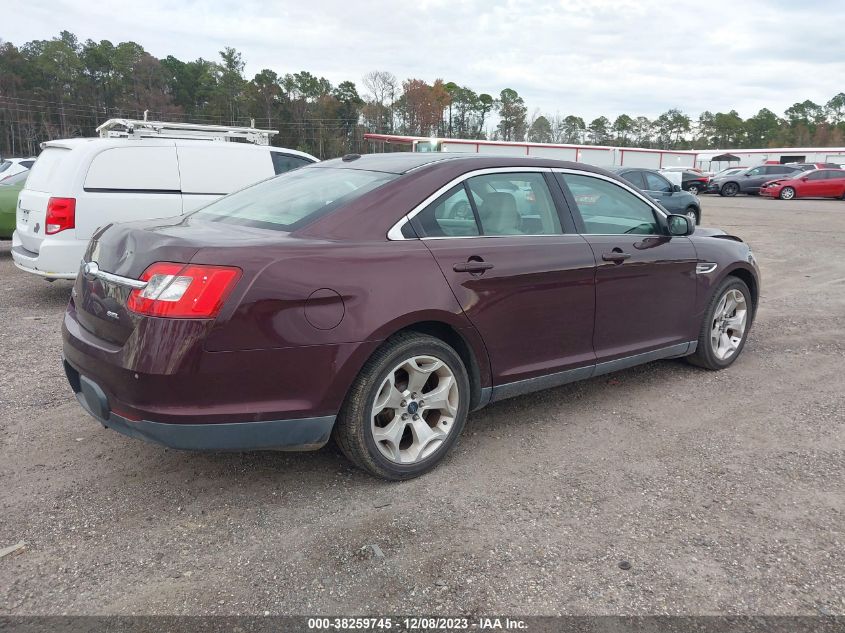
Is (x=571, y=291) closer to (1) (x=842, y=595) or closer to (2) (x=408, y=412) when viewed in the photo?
(2) (x=408, y=412)

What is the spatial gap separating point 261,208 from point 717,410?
3126mm

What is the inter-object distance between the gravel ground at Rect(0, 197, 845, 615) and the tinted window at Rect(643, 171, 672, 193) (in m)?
12.9

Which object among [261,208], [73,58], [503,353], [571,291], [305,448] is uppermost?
[73,58]

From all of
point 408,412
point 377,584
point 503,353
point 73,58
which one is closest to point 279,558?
point 377,584

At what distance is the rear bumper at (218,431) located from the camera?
8.93ft

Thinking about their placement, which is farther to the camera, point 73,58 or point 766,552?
point 73,58

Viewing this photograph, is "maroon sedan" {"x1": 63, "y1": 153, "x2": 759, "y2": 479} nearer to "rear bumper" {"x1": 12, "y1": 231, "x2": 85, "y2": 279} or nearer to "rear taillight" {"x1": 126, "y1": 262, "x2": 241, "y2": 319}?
"rear taillight" {"x1": 126, "y1": 262, "x2": 241, "y2": 319}

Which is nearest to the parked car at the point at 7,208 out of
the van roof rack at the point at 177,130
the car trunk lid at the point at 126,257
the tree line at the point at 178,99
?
the van roof rack at the point at 177,130

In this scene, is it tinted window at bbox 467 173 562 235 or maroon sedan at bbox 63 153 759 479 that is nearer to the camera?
maroon sedan at bbox 63 153 759 479

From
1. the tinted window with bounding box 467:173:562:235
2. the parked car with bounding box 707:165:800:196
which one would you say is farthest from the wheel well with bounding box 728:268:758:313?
the parked car with bounding box 707:165:800:196

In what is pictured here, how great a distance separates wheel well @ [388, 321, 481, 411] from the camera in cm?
327

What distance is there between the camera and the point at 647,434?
390cm

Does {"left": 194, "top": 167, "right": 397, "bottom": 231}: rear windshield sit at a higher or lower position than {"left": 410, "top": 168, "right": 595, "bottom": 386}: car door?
higher

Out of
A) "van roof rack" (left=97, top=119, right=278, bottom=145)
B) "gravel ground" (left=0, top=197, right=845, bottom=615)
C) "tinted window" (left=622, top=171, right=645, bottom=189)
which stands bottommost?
"gravel ground" (left=0, top=197, right=845, bottom=615)
